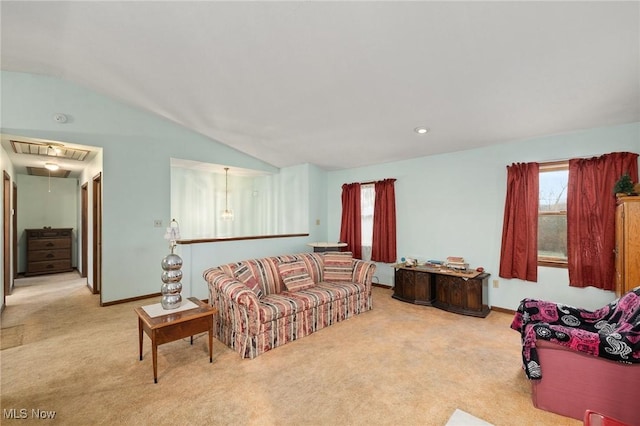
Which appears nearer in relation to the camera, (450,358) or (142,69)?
(450,358)

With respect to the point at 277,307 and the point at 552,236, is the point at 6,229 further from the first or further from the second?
the point at 552,236

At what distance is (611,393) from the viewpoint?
1.72 m

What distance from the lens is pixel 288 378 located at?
223cm

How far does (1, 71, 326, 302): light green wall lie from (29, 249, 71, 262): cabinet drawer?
2.70m

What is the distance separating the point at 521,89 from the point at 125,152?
5.15 meters

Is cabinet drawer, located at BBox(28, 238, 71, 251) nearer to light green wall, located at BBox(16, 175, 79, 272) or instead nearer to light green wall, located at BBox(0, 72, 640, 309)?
light green wall, located at BBox(16, 175, 79, 272)

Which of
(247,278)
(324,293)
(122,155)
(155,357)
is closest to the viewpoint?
(155,357)

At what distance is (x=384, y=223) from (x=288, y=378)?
3279mm

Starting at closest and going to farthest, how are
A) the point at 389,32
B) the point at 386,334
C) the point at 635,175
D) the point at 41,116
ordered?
1. the point at 389,32
2. the point at 635,175
3. the point at 386,334
4. the point at 41,116

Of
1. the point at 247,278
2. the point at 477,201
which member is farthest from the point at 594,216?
the point at 247,278

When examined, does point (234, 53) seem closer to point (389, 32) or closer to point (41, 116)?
point (389, 32)

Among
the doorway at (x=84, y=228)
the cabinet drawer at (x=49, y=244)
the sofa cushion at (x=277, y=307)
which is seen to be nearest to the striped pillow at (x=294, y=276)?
the sofa cushion at (x=277, y=307)

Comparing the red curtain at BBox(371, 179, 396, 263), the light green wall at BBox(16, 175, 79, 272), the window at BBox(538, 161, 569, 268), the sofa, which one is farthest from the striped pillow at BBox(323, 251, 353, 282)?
the light green wall at BBox(16, 175, 79, 272)

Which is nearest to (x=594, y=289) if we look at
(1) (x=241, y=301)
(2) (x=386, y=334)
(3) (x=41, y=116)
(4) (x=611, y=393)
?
(4) (x=611, y=393)
